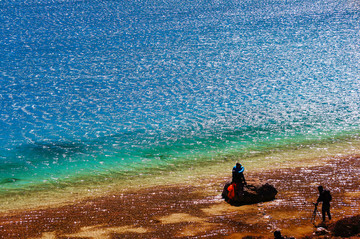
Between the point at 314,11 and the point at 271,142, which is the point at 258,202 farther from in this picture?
the point at 314,11

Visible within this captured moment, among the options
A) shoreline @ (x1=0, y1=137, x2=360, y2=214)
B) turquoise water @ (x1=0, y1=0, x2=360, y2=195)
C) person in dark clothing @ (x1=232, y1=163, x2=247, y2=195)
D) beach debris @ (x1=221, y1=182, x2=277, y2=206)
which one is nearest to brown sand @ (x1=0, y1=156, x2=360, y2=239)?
beach debris @ (x1=221, y1=182, x2=277, y2=206)

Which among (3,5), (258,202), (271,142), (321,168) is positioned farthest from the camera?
(3,5)

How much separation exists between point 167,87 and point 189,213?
84.1 feet

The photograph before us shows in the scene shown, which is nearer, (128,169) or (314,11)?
(128,169)

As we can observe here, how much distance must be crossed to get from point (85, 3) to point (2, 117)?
173 feet

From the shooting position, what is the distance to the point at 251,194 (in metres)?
22.0

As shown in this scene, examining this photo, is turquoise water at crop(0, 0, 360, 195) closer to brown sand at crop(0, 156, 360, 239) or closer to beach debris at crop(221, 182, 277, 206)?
brown sand at crop(0, 156, 360, 239)

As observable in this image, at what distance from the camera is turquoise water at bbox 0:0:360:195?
105 feet

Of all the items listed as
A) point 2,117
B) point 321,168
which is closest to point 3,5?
point 2,117

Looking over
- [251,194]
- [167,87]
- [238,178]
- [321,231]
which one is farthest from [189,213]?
[167,87]

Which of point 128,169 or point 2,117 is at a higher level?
point 2,117

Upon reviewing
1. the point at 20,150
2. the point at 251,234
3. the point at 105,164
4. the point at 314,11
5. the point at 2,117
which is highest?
the point at 314,11

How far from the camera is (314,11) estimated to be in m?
72.8

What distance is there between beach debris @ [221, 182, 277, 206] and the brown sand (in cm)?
39
